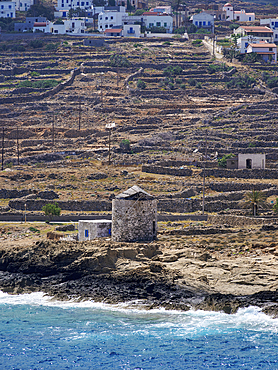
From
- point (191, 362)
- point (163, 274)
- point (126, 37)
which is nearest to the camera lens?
point (191, 362)

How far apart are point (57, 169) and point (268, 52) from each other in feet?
192

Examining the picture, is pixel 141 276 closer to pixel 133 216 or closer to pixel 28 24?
pixel 133 216

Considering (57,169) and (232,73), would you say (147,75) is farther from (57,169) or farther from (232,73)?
(57,169)

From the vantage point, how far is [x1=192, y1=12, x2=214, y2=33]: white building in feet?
453

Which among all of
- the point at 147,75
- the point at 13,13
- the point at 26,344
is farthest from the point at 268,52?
the point at 26,344

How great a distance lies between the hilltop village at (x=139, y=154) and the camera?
3014cm

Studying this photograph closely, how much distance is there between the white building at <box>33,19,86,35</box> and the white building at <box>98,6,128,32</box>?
3454 mm

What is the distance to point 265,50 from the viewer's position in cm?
11100

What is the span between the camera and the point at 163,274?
29.1m

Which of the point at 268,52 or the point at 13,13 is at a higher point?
the point at 13,13

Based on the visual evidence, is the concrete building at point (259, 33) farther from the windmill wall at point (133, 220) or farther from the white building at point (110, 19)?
the windmill wall at point (133, 220)

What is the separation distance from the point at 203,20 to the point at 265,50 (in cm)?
3062

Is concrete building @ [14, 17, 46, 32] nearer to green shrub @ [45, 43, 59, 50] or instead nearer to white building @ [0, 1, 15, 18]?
white building @ [0, 1, 15, 18]

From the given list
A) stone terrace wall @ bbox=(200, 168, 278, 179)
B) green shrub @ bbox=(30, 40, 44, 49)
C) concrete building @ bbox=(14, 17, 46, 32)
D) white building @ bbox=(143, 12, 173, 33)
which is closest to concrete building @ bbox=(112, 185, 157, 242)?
stone terrace wall @ bbox=(200, 168, 278, 179)
